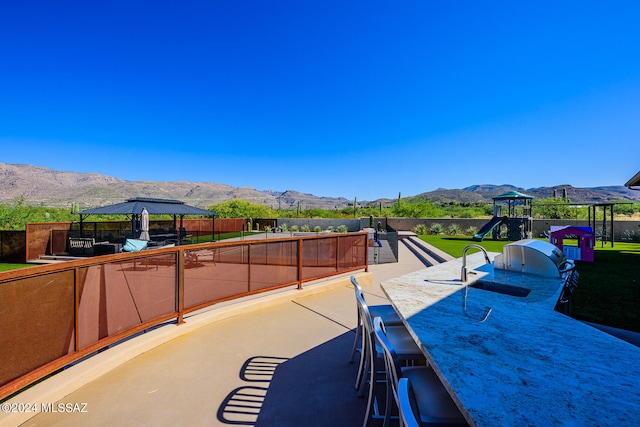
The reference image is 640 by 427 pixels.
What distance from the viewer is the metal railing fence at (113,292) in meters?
2.24

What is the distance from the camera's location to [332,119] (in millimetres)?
27656

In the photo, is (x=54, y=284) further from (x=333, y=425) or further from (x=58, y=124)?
(x=58, y=124)

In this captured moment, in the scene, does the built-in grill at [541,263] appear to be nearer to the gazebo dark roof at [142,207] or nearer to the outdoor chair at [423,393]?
the outdoor chair at [423,393]

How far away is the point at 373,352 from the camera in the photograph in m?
1.98

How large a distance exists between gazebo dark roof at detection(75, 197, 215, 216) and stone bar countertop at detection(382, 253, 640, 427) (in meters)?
12.0

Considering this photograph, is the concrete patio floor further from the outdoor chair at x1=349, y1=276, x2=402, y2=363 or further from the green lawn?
the green lawn

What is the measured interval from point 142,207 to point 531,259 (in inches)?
509

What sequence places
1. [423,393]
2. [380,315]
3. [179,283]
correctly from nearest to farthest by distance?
[423,393]
[380,315]
[179,283]

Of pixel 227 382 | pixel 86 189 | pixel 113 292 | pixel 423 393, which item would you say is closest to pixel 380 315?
pixel 423 393

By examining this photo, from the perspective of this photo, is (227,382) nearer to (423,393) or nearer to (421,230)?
(423,393)

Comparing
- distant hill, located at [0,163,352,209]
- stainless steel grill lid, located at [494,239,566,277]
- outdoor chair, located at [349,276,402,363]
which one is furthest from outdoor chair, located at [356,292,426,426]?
distant hill, located at [0,163,352,209]

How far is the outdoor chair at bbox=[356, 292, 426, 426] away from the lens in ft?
6.45

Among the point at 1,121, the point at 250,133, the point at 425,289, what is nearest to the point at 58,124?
the point at 1,121

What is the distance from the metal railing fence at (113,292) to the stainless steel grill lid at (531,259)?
3560 mm
